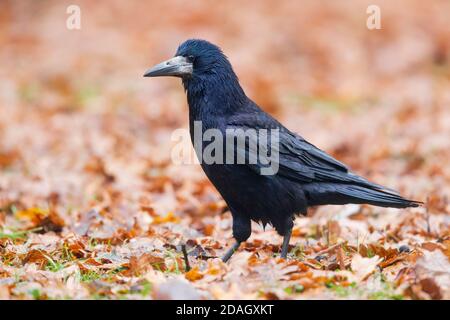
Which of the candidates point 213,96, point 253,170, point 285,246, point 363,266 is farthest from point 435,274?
point 213,96

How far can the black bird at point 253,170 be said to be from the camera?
15.5 feet

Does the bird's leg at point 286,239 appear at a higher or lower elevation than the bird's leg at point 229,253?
higher

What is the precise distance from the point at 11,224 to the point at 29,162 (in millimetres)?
2210

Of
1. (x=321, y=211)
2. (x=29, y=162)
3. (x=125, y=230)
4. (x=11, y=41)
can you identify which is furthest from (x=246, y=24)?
(x=125, y=230)

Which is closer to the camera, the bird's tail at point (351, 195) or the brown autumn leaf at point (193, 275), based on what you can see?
the brown autumn leaf at point (193, 275)

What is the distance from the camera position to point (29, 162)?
26.1ft

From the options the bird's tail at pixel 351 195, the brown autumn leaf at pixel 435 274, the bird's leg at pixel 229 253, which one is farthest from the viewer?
the bird's tail at pixel 351 195

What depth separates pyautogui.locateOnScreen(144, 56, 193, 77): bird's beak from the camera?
5.05m

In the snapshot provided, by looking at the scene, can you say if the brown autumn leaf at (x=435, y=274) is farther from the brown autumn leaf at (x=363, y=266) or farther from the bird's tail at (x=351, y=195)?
the bird's tail at (x=351, y=195)

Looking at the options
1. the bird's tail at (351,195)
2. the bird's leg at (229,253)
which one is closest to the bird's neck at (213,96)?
the bird's tail at (351,195)

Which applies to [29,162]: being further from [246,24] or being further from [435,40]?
[435,40]

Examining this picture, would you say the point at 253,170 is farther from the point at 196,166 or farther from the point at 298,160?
the point at 196,166

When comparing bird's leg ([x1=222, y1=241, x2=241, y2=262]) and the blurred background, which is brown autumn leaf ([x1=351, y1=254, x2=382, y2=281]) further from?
the blurred background

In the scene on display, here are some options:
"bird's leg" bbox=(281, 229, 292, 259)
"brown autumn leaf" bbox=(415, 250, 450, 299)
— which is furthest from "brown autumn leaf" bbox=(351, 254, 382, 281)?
"bird's leg" bbox=(281, 229, 292, 259)
